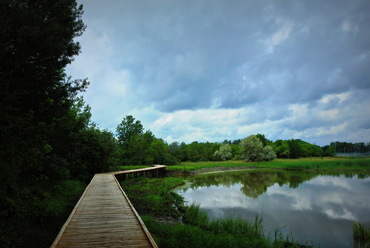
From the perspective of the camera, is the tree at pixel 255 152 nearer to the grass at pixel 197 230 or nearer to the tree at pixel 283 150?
the tree at pixel 283 150

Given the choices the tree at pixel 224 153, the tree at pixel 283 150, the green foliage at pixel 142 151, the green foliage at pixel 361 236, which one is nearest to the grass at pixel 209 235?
the green foliage at pixel 361 236

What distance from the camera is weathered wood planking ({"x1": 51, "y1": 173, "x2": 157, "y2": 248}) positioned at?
5.43 metres

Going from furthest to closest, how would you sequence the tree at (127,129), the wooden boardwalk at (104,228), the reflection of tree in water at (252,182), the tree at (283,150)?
the tree at (283,150)
the tree at (127,129)
the reflection of tree in water at (252,182)
the wooden boardwalk at (104,228)

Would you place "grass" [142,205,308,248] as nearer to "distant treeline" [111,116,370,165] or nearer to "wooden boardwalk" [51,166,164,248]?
"wooden boardwalk" [51,166,164,248]

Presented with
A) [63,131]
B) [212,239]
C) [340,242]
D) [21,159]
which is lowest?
[340,242]

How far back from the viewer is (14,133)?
5691 mm

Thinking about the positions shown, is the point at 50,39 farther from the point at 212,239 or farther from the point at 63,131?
the point at 63,131

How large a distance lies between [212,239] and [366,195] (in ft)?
60.8

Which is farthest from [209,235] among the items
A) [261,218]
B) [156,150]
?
[156,150]

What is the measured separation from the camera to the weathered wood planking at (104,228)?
17.8 feet

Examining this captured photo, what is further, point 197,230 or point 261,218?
point 261,218

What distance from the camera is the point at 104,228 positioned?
6484 millimetres

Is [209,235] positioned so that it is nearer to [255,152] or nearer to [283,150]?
[255,152]

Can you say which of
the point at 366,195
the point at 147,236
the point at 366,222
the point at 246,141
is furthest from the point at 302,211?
the point at 246,141
